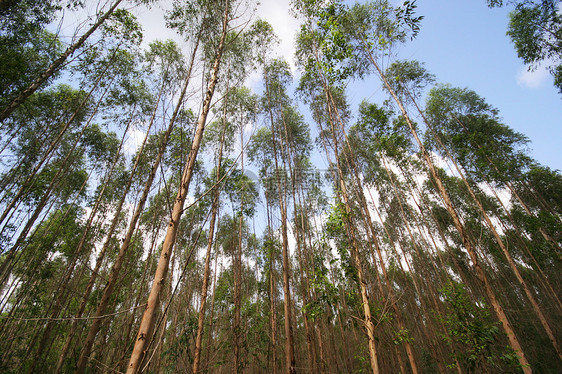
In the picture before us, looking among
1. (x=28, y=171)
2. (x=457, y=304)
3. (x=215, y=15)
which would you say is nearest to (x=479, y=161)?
(x=457, y=304)

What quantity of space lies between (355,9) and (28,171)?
13.3m

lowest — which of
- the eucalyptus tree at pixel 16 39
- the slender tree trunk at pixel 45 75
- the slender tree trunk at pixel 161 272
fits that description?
the slender tree trunk at pixel 161 272

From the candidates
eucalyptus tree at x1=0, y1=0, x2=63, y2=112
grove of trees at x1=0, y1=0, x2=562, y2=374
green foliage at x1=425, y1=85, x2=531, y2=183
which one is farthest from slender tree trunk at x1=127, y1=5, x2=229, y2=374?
green foliage at x1=425, y1=85, x2=531, y2=183

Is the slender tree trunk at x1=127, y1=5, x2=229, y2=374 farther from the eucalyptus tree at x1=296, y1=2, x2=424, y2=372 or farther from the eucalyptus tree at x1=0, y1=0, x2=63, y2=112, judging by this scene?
the eucalyptus tree at x1=0, y1=0, x2=63, y2=112

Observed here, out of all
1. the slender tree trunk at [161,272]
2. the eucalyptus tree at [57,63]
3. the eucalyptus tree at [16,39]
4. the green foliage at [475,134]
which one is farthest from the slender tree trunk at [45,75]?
the green foliage at [475,134]

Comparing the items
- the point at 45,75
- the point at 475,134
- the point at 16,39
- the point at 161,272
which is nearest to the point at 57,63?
the point at 45,75

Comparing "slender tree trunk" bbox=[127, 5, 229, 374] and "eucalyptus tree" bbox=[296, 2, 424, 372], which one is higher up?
"eucalyptus tree" bbox=[296, 2, 424, 372]

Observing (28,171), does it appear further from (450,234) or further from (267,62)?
(450,234)

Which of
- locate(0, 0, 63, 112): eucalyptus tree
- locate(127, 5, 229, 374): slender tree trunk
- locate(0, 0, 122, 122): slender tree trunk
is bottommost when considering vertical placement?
locate(127, 5, 229, 374): slender tree trunk

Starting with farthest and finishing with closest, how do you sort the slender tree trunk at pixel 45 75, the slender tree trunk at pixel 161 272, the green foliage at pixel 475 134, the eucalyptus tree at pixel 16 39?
the green foliage at pixel 475 134
the eucalyptus tree at pixel 16 39
the slender tree trunk at pixel 45 75
the slender tree trunk at pixel 161 272

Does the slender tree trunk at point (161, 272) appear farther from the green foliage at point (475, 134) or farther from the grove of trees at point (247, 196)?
the green foliage at point (475, 134)

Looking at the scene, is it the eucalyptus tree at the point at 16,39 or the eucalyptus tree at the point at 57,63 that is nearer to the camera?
the eucalyptus tree at the point at 57,63

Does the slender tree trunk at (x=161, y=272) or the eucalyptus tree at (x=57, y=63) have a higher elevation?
the eucalyptus tree at (x=57, y=63)

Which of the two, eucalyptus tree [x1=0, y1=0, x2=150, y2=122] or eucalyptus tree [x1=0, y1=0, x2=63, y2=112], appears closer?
eucalyptus tree [x1=0, y1=0, x2=150, y2=122]
